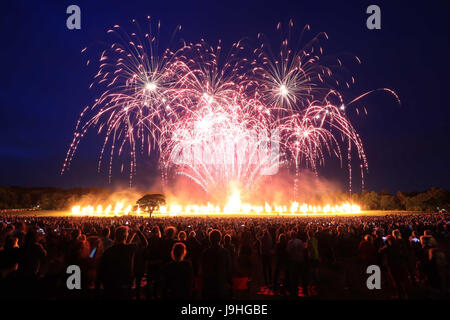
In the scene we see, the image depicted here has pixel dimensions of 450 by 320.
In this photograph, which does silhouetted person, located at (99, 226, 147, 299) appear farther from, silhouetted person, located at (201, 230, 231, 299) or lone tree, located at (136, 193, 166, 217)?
lone tree, located at (136, 193, 166, 217)

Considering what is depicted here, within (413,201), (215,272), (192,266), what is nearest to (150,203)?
(192,266)

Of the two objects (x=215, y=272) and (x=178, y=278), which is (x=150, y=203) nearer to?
(x=215, y=272)

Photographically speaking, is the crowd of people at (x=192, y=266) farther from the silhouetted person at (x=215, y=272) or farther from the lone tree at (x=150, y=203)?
the lone tree at (x=150, y=203)

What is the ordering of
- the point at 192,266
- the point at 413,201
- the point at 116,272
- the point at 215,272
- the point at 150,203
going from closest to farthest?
the point at 215,272 < the point at 116,272 < the point at 192,266 < the point at 150,203 < the point at 413,201

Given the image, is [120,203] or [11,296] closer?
[11,296]

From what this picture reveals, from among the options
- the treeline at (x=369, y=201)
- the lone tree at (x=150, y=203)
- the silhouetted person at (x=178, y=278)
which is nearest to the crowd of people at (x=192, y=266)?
the silhouetted person at (x=178, y=278)

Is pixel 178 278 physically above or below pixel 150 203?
above

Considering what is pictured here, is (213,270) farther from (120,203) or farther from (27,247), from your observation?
(120,203)

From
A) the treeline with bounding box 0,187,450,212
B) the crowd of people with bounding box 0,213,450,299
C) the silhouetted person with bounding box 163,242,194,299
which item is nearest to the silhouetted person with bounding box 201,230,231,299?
the crowd of people with bounding box 0,213,450,299

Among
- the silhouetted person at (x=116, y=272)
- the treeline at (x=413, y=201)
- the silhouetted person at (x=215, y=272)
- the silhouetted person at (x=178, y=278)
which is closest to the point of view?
the silhouetted person at (x=178, y=278)

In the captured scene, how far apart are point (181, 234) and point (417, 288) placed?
7444 millimetres

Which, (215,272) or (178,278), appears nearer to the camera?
(178,278)
